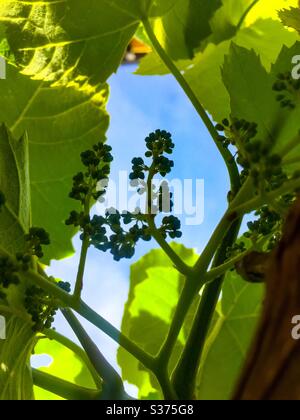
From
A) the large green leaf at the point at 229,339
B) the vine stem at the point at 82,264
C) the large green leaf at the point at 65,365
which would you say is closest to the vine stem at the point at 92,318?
the vine stem at the point at 82,264

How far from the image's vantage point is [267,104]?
59 cm

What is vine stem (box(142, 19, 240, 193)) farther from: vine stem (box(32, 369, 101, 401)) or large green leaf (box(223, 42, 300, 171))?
vine stem (box(32, 369, 101, 401))

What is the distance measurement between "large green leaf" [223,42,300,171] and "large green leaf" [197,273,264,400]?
0.34m

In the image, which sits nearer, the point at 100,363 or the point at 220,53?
the point at 100,363

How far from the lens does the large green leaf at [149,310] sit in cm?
101

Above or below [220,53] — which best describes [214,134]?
below

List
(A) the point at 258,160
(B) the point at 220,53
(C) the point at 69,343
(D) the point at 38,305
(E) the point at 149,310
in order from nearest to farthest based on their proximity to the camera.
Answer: (A) the point at 258,160 → (D) the point at 38,305 → (C) the point at 69,343 → (B) the point at 220,53 → (E) the point at 149,310

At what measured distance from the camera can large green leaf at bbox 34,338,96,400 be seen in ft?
3.32

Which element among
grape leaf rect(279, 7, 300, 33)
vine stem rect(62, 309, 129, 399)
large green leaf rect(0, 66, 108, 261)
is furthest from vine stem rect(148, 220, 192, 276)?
large green leaf rect(0, 66, 108, 261)

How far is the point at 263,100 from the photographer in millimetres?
588

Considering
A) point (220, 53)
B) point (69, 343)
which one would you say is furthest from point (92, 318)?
point (220, 53)

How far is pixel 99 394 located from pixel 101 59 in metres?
0.40

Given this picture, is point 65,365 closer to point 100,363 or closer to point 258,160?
point 100,363

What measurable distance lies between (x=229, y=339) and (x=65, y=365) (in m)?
0.29
